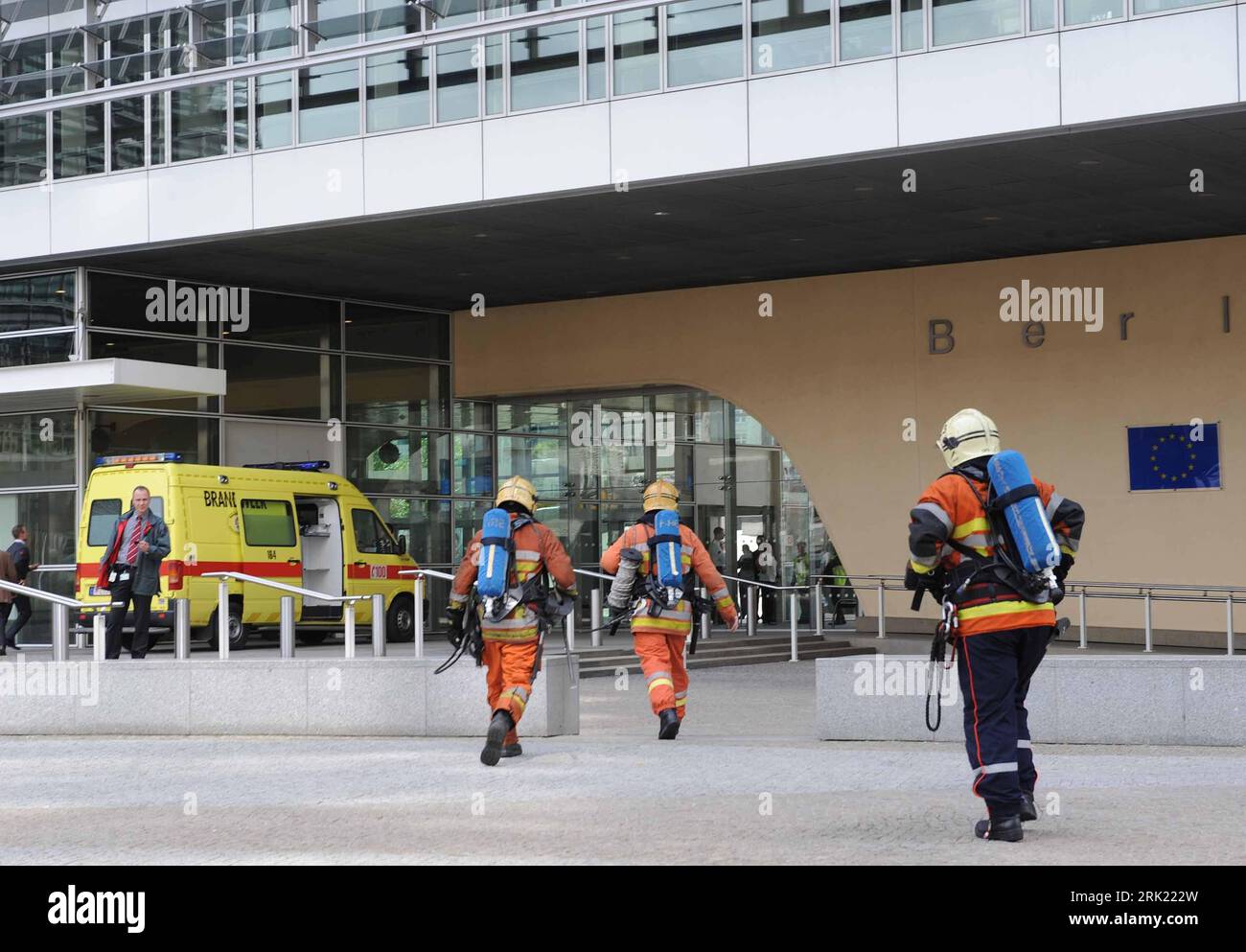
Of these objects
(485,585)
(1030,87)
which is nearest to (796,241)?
(1030,87)

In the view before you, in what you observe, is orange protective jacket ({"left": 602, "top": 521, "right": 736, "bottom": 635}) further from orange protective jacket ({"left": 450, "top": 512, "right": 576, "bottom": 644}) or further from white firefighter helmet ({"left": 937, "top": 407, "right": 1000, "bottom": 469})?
white firefighter helmet ({"left": 937, "top": 407, "right": 1000, "bottom": 469})

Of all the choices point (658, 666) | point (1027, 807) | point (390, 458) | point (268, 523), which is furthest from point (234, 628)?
point (1027, 807)

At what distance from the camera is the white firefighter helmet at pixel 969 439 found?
7.55m

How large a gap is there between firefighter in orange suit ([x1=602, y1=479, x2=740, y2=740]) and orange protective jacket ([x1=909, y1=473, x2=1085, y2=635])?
4159 millimetres

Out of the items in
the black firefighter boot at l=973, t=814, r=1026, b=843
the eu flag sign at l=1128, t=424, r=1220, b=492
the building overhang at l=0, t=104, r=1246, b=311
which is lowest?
the black firefighter boot at l=973, t=814, r=1026, b=843

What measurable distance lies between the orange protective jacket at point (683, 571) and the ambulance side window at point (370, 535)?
1208cm

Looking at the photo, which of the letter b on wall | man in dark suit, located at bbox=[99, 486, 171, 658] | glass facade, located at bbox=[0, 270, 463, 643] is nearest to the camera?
man in dark suit, located at bbox=[99, 486, 171, 658]

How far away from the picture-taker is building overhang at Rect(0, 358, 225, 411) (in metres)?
21.7

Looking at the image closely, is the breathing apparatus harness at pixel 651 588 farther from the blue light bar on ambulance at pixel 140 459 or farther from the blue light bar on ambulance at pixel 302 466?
the blue light bar on ambulance at pixel 302 466

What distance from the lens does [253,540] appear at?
21.9 metres

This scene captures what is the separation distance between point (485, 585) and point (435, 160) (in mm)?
10870

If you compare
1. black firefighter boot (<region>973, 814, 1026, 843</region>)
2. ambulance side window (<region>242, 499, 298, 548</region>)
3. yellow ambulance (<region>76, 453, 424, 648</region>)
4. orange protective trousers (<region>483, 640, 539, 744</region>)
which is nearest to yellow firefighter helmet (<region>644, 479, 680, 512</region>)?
orange protective trousers (<region>483, 640, 539, 744</region>)

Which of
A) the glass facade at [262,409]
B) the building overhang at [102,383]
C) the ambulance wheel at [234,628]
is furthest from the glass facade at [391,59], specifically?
the ambulance wheel at [234,628]

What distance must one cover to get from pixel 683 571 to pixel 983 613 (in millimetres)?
4689
